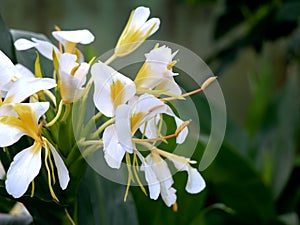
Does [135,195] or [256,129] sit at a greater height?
[135,195]

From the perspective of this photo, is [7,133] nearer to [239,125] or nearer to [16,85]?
[16,85]

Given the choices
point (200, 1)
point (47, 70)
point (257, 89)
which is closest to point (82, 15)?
point (200, 1)

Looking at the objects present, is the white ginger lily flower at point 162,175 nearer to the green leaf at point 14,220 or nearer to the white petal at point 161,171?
the white petal at point 161,171

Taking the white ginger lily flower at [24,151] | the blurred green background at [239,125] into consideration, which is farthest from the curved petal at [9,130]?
the blurred green background at [239,125]

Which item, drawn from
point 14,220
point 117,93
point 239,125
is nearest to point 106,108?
point 117,93

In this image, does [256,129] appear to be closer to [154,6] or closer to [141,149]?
[154,6]

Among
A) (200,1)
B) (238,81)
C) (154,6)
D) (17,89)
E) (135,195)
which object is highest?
(17,89)

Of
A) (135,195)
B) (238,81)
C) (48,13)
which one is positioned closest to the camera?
(135,195)
